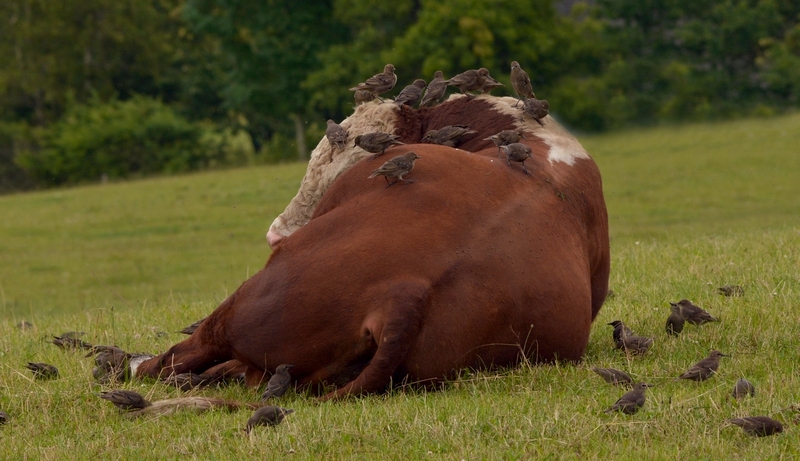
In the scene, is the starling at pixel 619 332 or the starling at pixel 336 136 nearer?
the starling at pixel 619 332

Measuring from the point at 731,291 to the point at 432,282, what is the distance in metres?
3.13

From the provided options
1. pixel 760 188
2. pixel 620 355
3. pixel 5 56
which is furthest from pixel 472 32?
pixel 620 355

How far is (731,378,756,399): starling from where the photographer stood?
4398 millimetres

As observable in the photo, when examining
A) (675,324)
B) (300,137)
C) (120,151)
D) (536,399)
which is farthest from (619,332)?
(300,137)

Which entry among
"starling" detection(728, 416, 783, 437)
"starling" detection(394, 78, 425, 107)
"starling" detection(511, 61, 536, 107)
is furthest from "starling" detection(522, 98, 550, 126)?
"starling" detection(728, 416, 783, 437)

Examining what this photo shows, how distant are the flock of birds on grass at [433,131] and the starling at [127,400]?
1.54m

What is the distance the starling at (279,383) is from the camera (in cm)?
473

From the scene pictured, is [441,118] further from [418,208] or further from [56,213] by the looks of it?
[56,213]

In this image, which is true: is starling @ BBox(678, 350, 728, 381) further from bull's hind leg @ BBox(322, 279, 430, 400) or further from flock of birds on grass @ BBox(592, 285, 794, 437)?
bull's hind leg @ BBox(322, 279, 430, 400)

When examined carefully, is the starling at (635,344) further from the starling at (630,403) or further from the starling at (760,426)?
the starling at (760,426)

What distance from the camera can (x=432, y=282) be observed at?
4.61 metres

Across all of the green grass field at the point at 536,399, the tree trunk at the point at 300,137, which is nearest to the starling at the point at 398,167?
the green grass field at the point at 536,399

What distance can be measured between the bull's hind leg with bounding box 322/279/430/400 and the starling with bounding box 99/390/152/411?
0.88m

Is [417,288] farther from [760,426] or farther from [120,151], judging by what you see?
[120,151]
